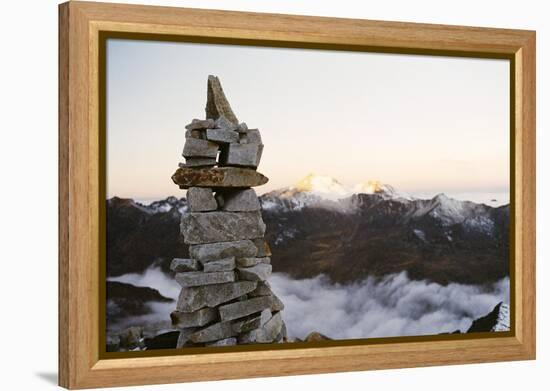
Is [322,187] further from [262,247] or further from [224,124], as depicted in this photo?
[224,124]

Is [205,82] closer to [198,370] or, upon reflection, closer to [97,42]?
[97,42]

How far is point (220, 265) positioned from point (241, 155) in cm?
70

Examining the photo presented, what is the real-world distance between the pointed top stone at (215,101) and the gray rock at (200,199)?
0.46 m

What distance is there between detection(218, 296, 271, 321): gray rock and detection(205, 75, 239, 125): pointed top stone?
115cm

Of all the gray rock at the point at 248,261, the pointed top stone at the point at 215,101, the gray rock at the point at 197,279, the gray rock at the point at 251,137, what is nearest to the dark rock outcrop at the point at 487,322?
the gray rock at the point at 248,261

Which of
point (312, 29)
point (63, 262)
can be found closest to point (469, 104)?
point (312, 29)

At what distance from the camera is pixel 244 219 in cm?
755

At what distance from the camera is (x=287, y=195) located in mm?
7660

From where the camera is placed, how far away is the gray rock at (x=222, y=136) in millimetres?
7410

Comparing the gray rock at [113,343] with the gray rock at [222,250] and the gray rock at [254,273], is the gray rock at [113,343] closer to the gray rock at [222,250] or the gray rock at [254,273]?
the gray rock at [222,250]

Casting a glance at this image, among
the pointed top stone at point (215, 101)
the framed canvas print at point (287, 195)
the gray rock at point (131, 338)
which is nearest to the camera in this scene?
the framed canvas print at point (287, 195)

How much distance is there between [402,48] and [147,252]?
2119mm

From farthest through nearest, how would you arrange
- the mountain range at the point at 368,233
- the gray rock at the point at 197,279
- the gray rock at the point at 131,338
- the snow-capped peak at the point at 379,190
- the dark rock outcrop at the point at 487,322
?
the dark rock outcrop at the point at 487,322
the snow-capped peak at the point at 379,190
the mountain range at the point at 368,233
the gray rock at the point at 197,279
the gray rock at the point at 131,338

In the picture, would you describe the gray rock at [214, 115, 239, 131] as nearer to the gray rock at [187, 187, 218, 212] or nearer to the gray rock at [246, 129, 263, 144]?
the gray rock at [246, 129, 263, 144]
